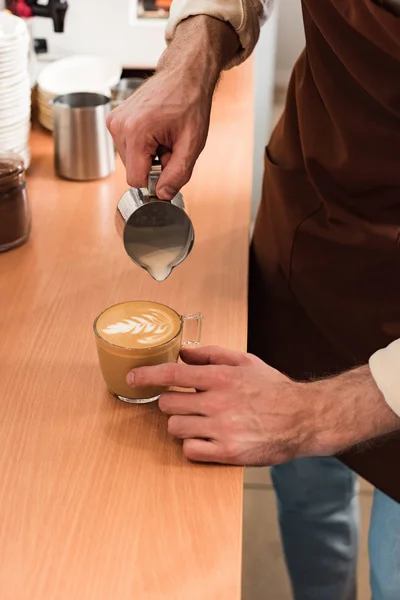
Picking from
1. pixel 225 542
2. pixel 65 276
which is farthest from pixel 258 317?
pixel 225 542

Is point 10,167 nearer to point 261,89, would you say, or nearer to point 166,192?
point 166,192

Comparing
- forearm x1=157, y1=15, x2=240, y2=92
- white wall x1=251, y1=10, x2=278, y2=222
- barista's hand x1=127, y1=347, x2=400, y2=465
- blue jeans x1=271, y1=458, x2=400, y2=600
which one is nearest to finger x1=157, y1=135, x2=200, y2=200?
forearm x1=157, y1=15, x2=240, y2=92

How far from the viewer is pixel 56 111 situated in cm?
169

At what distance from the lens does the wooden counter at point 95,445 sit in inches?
33.1

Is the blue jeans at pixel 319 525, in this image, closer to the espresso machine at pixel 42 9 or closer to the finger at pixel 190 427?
the finger at pixel 190 427

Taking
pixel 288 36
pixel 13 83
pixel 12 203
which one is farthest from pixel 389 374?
pixel 288 36

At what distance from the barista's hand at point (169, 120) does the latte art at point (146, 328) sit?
163 mm

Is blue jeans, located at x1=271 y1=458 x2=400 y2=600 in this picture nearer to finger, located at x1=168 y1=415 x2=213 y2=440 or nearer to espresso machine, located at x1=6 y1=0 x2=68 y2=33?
finger, located at x1=168 y1=415 x2=213 y2=440

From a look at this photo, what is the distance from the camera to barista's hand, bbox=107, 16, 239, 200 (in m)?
1.12

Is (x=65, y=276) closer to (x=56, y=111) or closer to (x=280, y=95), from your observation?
(x=56, y=111)

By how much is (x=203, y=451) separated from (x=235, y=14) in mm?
779

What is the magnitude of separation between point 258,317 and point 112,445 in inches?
26.0

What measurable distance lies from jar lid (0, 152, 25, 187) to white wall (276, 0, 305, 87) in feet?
9.28

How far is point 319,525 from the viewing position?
1.78 meters
